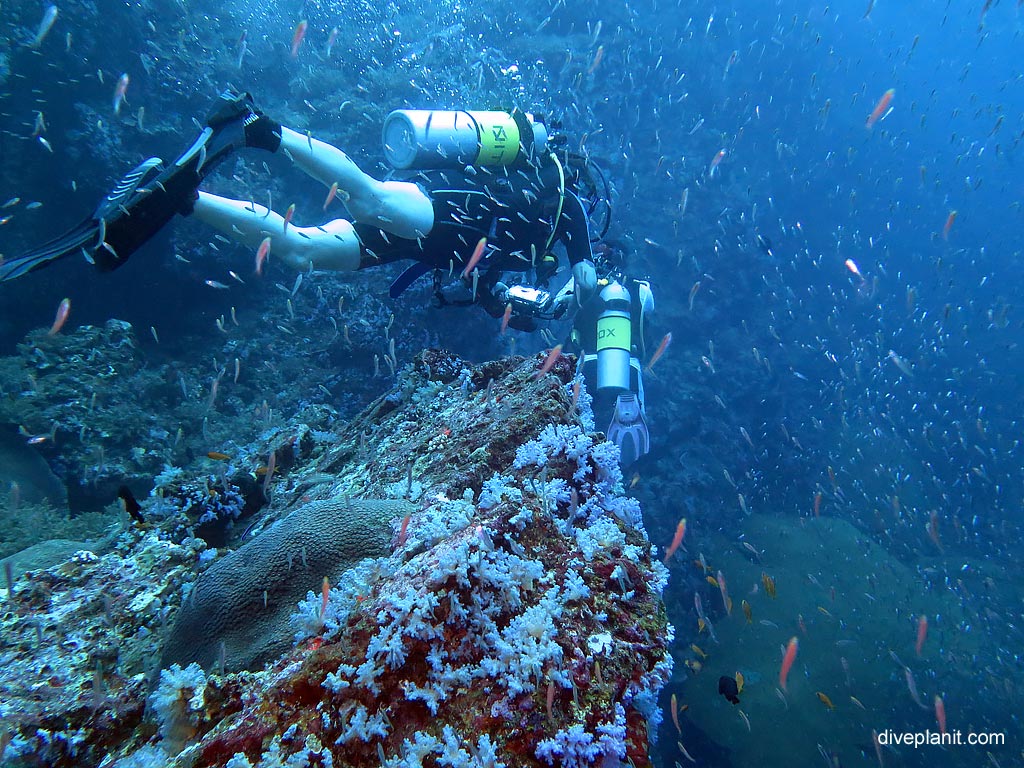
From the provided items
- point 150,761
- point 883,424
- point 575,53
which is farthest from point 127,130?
point 883,424

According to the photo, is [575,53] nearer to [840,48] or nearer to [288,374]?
[288,374]

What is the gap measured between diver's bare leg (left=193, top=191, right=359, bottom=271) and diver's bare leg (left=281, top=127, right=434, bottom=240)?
0.29m

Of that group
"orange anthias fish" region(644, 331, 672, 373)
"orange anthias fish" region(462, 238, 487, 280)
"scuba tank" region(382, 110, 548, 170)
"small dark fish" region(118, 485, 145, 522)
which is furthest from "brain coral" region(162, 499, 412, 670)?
"scuba tank" region(382, 110, 548, 170)

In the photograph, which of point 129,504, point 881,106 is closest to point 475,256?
point 129,504

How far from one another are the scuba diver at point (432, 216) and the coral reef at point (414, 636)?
2483 mm

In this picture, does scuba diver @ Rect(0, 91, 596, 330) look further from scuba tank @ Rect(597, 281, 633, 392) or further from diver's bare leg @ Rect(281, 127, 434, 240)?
scuba tank @ Rect(597, 281, 633, 392)

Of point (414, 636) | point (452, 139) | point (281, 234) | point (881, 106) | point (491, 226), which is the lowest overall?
point (414, 636)

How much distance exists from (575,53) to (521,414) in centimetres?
1714

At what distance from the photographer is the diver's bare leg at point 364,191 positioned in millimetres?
4266

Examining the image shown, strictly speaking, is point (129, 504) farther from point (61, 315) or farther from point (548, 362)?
point (548, 362)

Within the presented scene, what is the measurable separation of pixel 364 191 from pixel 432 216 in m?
0.81

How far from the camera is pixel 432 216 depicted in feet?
16.9

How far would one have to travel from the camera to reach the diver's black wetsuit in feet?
17.2

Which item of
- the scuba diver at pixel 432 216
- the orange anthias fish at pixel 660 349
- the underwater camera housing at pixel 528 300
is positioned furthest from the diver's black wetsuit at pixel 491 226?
the orange anthias fish at pixel 660 349
